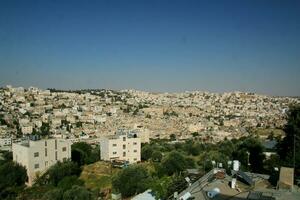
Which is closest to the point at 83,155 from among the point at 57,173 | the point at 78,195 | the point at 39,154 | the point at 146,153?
the point at 39,154

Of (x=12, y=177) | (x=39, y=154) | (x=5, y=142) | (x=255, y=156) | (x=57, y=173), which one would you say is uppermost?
(x=255, y=156)

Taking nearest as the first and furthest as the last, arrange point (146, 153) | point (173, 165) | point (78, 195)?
point (78, 195), point (173, 165), point (146, 153)

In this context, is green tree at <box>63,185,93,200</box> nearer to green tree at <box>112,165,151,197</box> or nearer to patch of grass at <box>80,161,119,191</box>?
green tree at <box>112,165,151,197</box>

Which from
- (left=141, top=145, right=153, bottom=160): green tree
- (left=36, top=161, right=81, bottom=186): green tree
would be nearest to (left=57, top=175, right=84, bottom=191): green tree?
(left=36, top=161, right=81, bottom=186): green tree

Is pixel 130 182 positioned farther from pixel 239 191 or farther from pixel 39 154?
pixel 39 154

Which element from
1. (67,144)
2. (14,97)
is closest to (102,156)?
(67,144)

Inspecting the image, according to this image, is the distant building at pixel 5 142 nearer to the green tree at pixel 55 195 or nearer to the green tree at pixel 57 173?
the green tree at pixel 57 173
